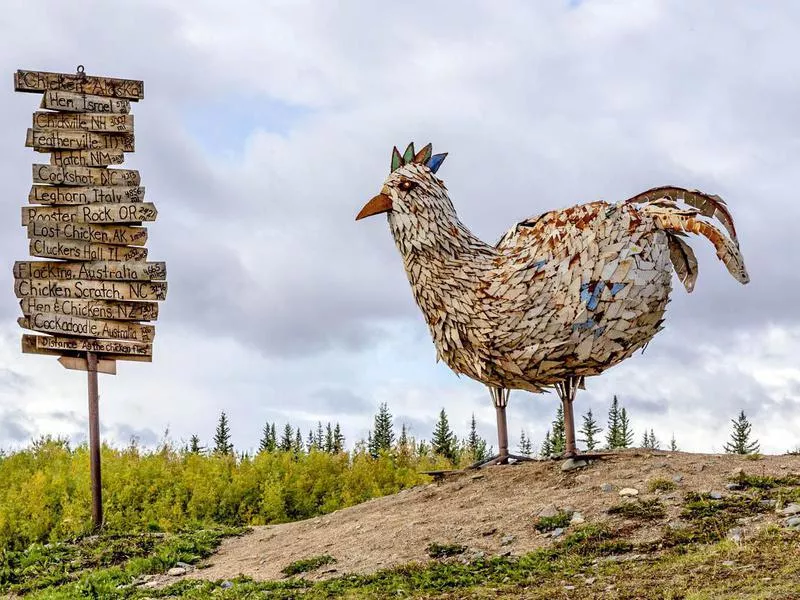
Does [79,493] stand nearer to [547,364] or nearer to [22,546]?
[22,546]

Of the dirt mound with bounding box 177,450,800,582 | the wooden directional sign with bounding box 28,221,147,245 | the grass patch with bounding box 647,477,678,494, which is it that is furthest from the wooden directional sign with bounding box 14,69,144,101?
the grass patch with bounding box 647,477,678,494

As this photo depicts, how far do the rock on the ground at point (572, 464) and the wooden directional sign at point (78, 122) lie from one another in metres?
7.96

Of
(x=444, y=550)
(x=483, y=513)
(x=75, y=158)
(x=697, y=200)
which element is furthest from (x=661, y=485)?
(x=75, y=158)

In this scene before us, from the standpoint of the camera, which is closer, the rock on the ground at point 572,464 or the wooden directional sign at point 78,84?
the rock on the ground at point 572,464

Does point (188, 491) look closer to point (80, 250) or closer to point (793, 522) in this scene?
point (80, 250)

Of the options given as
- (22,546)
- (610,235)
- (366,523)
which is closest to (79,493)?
(22,546)

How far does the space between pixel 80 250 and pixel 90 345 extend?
1.37 m

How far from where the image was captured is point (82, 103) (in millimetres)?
14578

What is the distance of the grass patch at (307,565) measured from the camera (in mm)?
10125

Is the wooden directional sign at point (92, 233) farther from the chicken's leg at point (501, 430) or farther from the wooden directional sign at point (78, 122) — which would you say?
the chicken's leg at point (501, 430)

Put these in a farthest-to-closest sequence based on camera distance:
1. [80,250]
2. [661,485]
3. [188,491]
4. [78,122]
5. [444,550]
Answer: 1. [188,491]
2. [78,122]
3. [80,250]
4. [661,485]
5. [444,550]

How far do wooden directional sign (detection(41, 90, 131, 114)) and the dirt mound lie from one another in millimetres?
6526

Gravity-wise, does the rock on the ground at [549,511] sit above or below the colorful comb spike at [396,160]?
below

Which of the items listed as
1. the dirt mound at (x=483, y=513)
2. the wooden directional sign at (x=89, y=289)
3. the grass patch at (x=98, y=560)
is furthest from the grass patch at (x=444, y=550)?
the wooden directional sign at (x=89, y=289)
